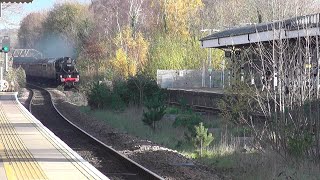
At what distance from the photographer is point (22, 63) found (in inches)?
3546

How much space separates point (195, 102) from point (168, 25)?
25945 millimetres

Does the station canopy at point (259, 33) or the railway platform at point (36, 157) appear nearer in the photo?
the railway platform at point (36, 157)

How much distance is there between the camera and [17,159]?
14.7m

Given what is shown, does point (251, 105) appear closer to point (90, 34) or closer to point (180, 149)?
point (180, 149)

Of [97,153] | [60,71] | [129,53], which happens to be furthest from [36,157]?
[60,71]

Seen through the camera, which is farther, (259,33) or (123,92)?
(123,92)

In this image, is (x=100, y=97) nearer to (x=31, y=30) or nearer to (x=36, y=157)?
(x=36, y=157)

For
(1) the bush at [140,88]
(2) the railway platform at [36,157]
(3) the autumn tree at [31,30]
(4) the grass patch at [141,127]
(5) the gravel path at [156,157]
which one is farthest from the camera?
(3) the autumn tree at [31,30]

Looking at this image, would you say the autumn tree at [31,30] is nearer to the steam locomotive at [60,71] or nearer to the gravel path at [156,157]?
the steam locomotive at [60,71]

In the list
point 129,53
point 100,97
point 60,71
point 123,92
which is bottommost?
point 100,97

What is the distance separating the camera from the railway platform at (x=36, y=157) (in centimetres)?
1259

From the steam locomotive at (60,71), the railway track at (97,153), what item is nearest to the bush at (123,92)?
the railway track at (97,153)

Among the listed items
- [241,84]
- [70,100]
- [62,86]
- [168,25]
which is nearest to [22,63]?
[62,86]

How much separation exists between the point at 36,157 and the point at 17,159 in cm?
50
